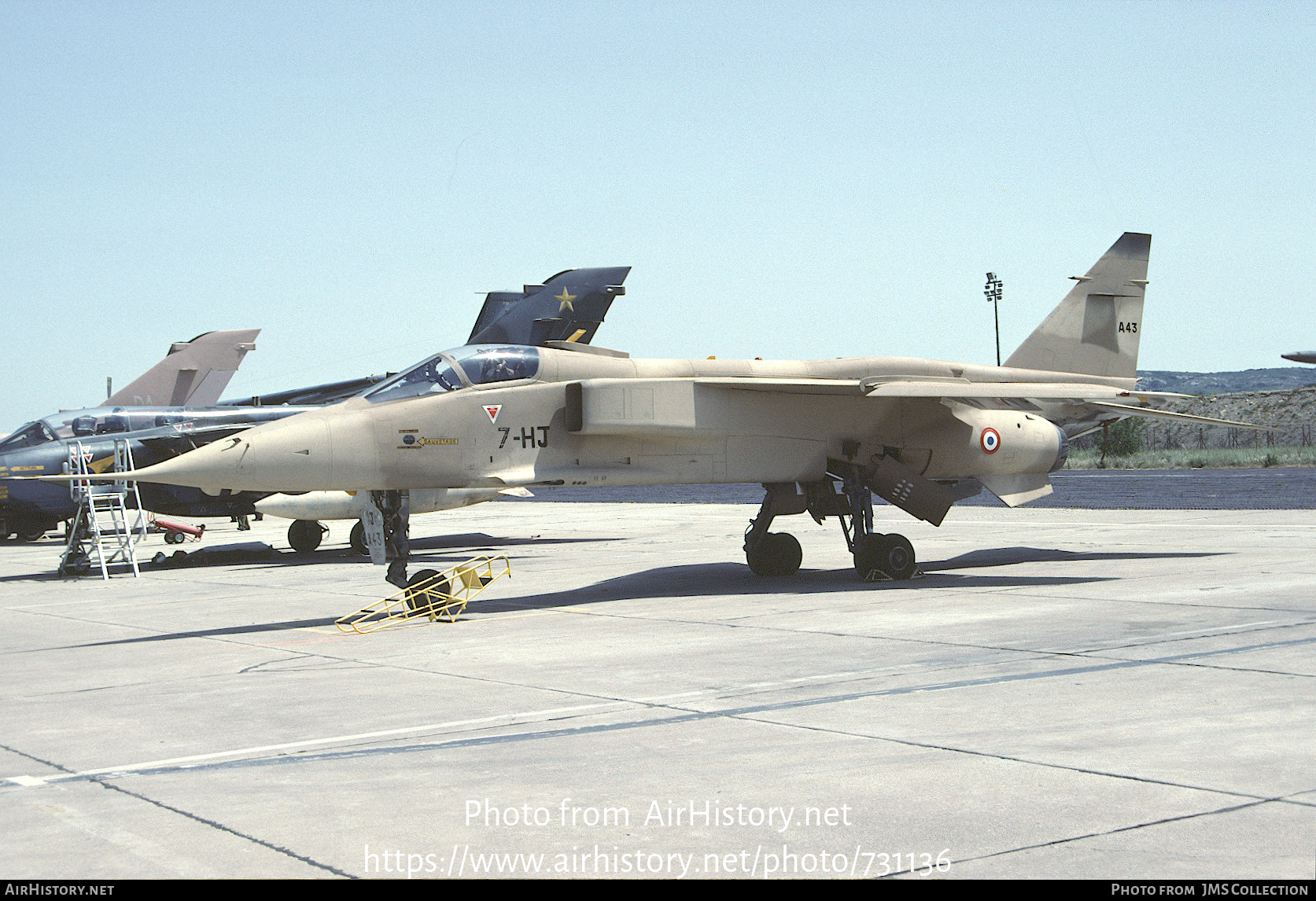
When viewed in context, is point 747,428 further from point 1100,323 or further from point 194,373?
point 194,373

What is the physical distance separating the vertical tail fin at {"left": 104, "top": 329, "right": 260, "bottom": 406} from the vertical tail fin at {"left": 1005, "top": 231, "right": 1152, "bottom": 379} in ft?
75.7

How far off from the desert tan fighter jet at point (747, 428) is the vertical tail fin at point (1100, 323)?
2 cm

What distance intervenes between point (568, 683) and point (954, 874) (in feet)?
14.3

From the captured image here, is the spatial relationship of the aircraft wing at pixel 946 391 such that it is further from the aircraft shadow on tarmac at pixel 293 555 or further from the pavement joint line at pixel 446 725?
the aircraft shadow on tarmac at pixel 293 555

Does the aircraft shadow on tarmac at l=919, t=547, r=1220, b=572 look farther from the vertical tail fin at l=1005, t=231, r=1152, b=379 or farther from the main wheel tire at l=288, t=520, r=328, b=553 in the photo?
the main wheel tire at l=288, t=520, r=328, b=553

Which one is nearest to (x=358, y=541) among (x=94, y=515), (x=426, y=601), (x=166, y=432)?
(x=166, y=432)

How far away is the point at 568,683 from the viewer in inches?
324

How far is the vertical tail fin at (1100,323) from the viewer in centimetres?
1755

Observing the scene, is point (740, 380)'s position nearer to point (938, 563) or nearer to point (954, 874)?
point (938, 563)

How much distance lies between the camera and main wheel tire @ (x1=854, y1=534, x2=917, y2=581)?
1442 centimetres

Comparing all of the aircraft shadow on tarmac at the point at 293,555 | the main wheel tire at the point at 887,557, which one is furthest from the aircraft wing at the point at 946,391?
the aircraft shadow on tarmac at the point at 293,555

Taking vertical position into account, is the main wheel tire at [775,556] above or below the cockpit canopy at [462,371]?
below

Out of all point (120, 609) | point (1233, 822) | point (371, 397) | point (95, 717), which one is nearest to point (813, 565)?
point (371, 397)

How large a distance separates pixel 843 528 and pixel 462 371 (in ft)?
17.9
